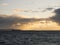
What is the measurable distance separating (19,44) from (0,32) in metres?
34.1

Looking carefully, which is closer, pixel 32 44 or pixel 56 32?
pixel 32 44

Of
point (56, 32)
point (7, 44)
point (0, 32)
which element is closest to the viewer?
point (7, 44)

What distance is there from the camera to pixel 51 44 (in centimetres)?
5634

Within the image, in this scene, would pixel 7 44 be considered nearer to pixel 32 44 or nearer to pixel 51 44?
pixel 32 44

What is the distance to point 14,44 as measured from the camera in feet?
Answer: 180

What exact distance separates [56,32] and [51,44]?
44.6 metres

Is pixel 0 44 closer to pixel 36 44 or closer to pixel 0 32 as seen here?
pixel 36 44

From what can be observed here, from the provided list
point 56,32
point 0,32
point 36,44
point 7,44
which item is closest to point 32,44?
point 36,44

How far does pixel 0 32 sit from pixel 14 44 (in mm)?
33918

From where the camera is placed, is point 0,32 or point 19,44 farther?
point 0,32

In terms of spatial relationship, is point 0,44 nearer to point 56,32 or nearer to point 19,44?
point 19,44

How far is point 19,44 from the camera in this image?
54781mm

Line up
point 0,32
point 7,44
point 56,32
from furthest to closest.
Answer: point 56,32, point 0,32, point 7,44

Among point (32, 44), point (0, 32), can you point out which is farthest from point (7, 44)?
point (0, 32)
